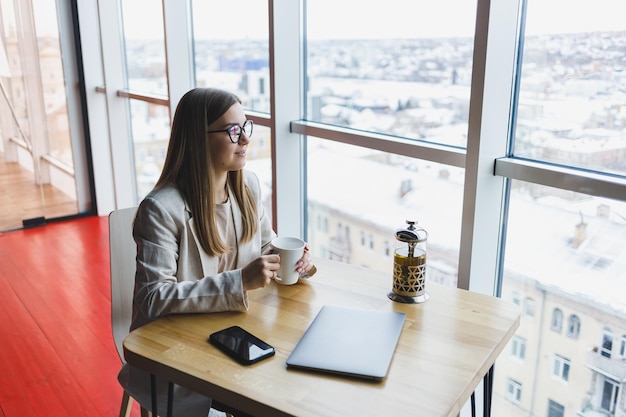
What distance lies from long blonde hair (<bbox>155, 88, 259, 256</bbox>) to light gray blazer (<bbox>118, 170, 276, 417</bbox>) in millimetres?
26

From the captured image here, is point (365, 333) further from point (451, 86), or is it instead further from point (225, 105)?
point (451, 86)

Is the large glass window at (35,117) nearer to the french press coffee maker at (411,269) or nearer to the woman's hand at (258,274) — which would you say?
the woman's hand at (258,274)

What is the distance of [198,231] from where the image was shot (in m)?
1.53

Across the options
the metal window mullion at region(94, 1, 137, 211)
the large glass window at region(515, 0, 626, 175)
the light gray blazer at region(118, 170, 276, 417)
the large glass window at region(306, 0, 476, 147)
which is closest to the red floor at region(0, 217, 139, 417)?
the metal window mullion at region(94, 1, 137, 211)

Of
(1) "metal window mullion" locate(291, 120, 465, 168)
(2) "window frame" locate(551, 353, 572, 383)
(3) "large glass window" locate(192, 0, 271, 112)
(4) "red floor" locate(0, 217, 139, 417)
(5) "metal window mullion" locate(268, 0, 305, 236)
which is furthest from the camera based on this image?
(3) "large glass window" locate(192, 0, 271, 112)

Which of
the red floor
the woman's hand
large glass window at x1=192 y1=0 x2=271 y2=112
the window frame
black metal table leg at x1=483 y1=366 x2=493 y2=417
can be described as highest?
large glass window at x1=192 y1=0 x2=271 y2=112

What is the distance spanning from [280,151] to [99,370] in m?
1.28

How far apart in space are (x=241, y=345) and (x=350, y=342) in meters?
0.24

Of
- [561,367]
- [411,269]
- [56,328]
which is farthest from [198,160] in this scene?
[56,328]

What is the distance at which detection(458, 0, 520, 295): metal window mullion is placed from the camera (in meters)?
1.62

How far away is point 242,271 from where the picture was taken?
1420mm

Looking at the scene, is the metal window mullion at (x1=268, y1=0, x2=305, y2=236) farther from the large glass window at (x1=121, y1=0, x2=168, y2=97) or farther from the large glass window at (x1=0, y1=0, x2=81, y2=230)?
the large glass window at (x1=0, y1=0, x2=81, y2=230)

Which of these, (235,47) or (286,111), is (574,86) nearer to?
(286,111)

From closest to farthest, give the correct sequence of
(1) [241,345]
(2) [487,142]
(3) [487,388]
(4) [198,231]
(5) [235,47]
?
1. (1) [241,345]
2. (3) [487,388]
3. (4) [198,231]
4. (2) [487,142]
5. (5) [235,47]
